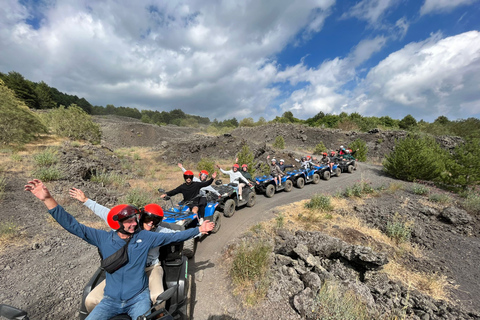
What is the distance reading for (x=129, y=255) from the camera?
2.40 metres

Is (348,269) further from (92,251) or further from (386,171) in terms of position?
(386,171)

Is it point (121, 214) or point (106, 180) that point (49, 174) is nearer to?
point (106, 180)

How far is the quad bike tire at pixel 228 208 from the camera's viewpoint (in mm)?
6622

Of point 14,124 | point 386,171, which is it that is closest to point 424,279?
point 386,171

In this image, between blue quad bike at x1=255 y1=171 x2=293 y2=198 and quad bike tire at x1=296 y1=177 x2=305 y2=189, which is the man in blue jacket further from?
quad bike tire at x1=296 y1=177 x2=305 y2=189

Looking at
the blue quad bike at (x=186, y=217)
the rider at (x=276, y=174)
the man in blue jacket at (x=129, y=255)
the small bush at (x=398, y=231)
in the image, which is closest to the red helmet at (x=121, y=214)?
the man in blue jacket at (x=129, y=255)

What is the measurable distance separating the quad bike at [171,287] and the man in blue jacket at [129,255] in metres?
0.14

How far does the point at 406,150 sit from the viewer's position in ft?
38.6

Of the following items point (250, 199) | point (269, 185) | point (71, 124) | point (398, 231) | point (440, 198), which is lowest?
point (398, 231)

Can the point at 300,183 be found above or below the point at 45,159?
below

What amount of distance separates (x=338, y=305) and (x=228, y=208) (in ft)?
14.2

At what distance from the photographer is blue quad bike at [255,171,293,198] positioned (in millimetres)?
9156

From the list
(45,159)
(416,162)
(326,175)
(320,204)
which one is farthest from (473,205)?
(45,159)

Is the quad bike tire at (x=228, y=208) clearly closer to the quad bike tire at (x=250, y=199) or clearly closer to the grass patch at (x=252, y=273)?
the quad bike tire at (x=250, y=199)
